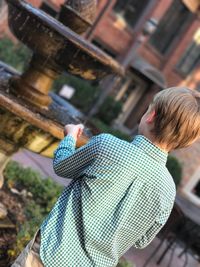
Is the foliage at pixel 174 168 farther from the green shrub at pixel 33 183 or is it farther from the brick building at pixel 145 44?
the green shrub at pixel 33 183

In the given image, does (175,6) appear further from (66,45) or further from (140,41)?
(66,45)

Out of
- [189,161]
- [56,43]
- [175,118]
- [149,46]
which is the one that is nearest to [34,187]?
[56,43]

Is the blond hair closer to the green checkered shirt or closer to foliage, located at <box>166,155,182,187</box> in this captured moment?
the green checkered shirt

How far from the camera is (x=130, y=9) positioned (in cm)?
1895

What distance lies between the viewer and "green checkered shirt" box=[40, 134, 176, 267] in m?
1.96

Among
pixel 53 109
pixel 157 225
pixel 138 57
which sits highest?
pixel 138 57

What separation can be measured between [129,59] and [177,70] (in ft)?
9.68

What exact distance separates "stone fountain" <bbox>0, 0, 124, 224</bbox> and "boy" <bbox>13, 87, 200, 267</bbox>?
1544 millimetres

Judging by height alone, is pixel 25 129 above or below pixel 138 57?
below

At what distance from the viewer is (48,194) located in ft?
18.3

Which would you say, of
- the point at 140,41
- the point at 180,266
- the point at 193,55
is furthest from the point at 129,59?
the point at 180,266

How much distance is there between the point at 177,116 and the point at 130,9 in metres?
17.9

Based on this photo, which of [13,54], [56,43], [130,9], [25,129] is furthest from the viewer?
[130,9]

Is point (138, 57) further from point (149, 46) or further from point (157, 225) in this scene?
point (157, 225)
